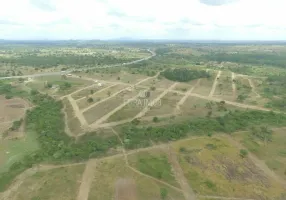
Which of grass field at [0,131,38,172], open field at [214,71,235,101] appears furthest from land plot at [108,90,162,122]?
open field at [214,71,235,101]

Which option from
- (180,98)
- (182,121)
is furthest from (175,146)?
(180,98)

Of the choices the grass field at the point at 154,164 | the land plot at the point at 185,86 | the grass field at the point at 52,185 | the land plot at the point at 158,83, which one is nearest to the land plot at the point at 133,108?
the land plot at the point at 185,86

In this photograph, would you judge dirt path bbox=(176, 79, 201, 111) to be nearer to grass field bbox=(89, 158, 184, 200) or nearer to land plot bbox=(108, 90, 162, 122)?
land plot bbox=(108, 90, 162, 122)

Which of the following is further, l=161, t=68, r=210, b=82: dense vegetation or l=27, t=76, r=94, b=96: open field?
l=161, t=68, r=210, b=82: dense vegetation

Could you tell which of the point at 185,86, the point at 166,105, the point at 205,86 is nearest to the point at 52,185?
the point at 166,105

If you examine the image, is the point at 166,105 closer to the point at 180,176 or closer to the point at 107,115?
the point at 107,115

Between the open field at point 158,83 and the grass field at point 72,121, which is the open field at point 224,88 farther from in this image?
the grass field at point 72,121

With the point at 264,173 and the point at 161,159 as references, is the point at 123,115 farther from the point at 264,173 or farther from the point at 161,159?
the point at 264,173
